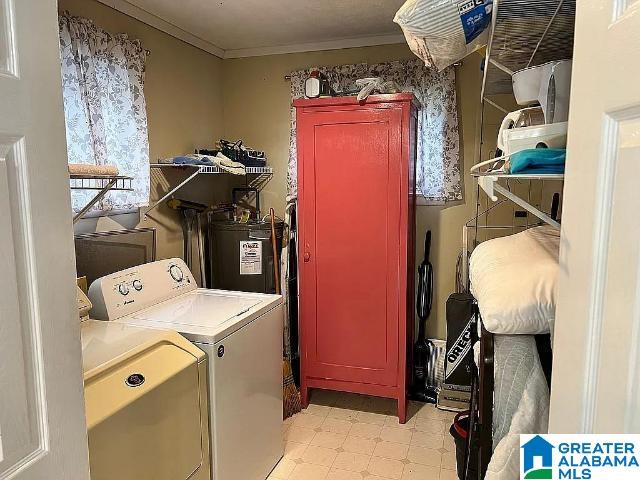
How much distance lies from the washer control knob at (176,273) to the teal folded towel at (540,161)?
199 centimetres

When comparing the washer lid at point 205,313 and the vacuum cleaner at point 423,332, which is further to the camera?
the vacuum cleaner at point 423,332

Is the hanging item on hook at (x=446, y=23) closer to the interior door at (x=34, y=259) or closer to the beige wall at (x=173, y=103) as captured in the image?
the interior door at (x=34, y=259)

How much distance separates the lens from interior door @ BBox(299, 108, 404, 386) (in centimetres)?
274

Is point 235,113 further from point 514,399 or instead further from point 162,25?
point 514,399

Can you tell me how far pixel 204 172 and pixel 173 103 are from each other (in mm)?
535

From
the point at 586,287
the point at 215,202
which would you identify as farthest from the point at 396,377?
the point at 586,287

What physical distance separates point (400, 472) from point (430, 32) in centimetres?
212

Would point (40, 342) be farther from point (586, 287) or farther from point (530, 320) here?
point (530, 320)

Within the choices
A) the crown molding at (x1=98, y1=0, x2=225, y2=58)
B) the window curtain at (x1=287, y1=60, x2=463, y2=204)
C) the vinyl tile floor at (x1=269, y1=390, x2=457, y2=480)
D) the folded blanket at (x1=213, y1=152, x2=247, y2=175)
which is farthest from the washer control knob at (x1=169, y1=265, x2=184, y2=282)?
the window curtain at (x1=287, y1=60, x2=463, y2=204)

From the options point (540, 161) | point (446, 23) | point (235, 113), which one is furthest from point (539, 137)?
point (235, 113)

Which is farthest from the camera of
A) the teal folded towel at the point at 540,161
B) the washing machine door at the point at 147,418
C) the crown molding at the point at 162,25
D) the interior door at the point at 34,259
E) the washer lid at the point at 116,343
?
the crown molding at the point at 162,25

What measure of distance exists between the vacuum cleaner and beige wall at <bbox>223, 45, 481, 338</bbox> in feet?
0.26

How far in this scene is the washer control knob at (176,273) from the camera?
2531mm

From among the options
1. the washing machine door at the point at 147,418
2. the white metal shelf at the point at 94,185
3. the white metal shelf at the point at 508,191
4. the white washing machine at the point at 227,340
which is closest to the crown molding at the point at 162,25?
the white metal shelf at the point at 94,185
